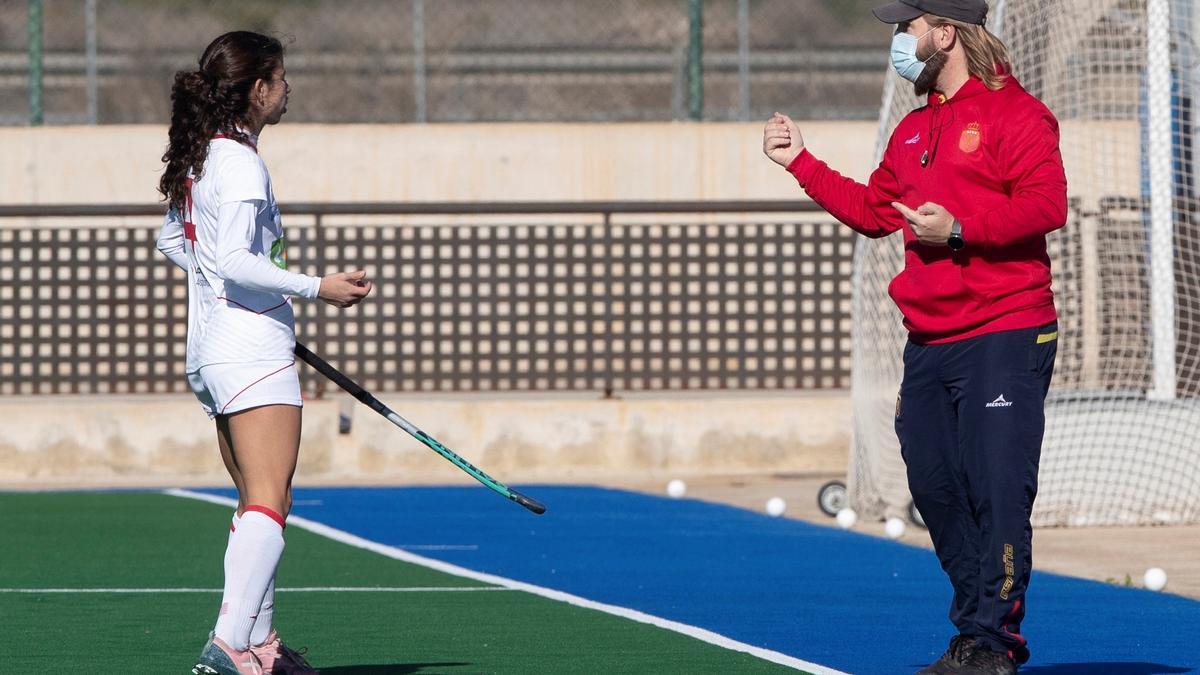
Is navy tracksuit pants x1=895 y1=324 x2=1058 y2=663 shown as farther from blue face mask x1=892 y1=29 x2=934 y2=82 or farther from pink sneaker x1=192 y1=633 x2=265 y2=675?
pink sneaker x1=192 y1=633 x2=265 y2=675

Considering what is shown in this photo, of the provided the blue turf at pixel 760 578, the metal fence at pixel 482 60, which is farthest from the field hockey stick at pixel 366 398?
the metal fence at pixel 482 60

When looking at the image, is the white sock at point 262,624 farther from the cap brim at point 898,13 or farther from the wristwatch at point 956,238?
the cap brim at point 898,13

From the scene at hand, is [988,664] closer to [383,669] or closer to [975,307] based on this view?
[975,307]

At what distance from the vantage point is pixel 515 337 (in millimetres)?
16188

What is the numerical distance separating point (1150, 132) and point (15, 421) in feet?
25.6

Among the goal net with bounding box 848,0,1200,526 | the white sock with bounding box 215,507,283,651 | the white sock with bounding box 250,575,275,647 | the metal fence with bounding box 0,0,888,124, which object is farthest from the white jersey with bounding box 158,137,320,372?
the metal fence with bounding box 0,0,888,124

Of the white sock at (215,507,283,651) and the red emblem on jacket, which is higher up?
the red emblem on jacket

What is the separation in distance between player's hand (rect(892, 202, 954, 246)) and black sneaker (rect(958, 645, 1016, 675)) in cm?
112

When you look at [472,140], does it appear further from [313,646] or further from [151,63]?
[313,646]

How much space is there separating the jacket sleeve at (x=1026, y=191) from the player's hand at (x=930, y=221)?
0.17ft

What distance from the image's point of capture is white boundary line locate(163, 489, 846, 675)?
22.5 feet

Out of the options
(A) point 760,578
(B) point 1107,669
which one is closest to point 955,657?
(B) point 1107,669

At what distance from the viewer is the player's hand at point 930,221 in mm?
5773

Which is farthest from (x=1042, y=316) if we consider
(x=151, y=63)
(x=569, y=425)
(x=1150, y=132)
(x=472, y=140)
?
(x=151, y=63)
